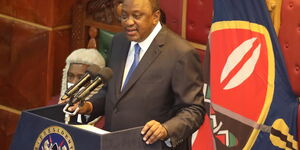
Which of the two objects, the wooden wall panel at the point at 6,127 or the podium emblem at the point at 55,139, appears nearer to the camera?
the podium emblem at the point at 55,139

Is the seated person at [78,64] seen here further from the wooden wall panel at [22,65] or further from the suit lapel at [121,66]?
the suit lapel at [121,66]

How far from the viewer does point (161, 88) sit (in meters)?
3.79

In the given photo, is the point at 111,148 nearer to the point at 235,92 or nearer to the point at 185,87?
the point at 185,87

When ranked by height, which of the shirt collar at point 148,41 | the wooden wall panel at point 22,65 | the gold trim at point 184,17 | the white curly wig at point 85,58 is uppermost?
the shirt collar at point 148,41

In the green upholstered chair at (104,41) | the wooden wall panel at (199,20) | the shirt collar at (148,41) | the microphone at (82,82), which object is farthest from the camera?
the green upholstered chair at (104,41)

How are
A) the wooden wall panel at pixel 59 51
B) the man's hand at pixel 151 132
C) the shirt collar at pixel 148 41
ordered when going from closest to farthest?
1. the man's hand at pixel 151 132
2. the shirt collar at pixel 148 41
3. the wooden wall panel at pixel 59 51

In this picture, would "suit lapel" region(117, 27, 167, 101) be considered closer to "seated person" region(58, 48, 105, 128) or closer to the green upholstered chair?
"seated person" region(58, 48, 105, 128)

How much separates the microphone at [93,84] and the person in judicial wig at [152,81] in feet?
1.32

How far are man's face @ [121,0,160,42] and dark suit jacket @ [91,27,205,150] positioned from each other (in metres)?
0.11

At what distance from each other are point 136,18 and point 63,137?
77 cm

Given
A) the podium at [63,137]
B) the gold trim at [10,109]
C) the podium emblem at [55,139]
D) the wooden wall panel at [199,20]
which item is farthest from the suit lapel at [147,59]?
the gold trim at [10,109]

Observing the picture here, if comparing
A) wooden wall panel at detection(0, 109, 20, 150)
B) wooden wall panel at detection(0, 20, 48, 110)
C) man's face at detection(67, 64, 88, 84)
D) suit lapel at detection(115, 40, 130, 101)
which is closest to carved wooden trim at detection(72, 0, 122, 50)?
wooden wall panel at detection(0, 20, 48, 110)

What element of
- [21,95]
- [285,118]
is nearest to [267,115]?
[285,118]

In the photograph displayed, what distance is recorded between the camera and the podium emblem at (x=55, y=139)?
11.0ft
